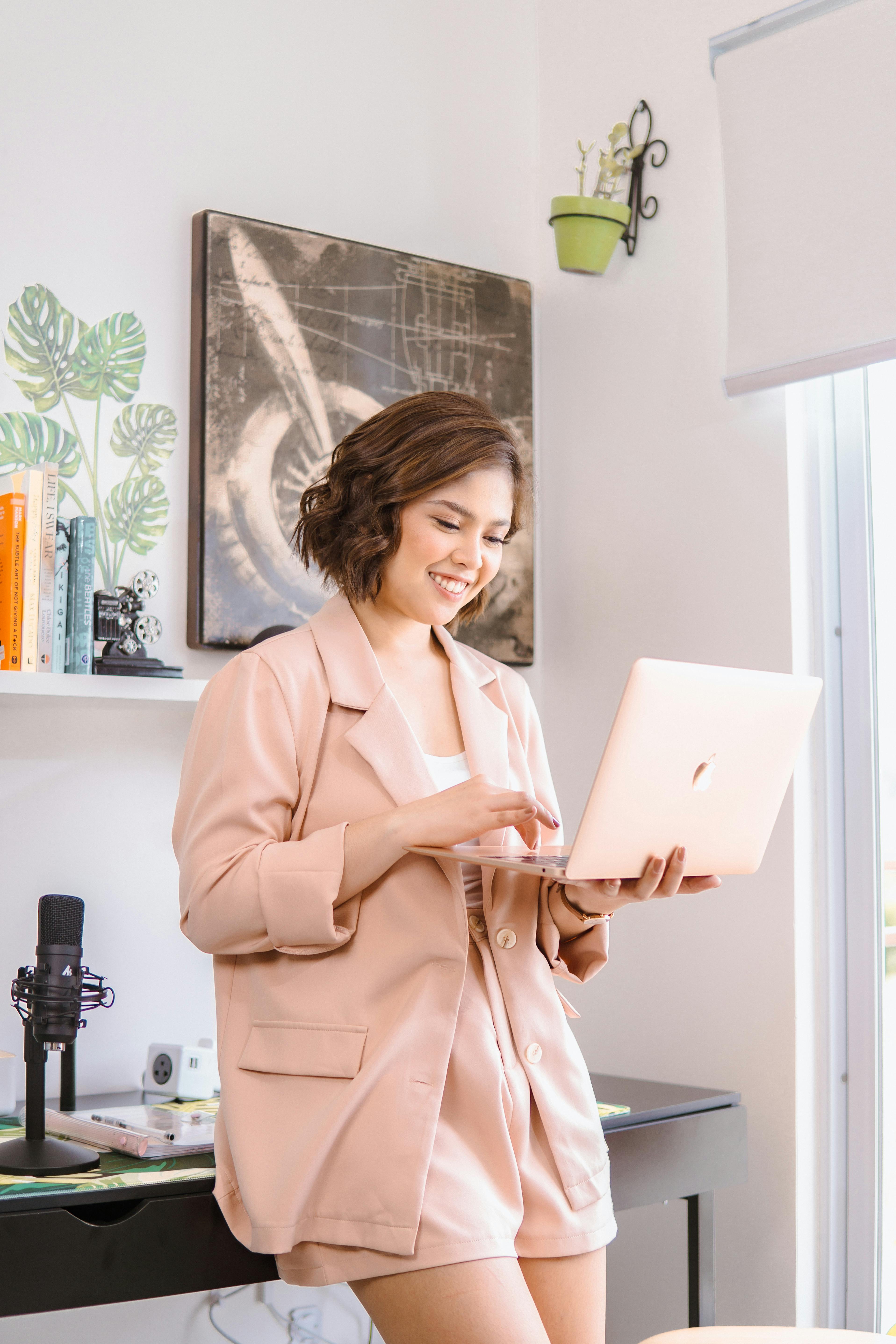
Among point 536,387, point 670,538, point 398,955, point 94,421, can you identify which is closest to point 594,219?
point 536,387

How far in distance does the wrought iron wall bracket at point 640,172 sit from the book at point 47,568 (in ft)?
4.15

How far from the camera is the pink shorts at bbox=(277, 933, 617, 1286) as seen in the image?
120 centimetres

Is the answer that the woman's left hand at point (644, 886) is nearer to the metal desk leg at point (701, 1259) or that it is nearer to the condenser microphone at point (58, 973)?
the condenser microphone at point (58, 973)

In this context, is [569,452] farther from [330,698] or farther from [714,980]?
[330,698]

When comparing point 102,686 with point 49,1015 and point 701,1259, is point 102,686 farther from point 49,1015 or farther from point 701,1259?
point 701,1259

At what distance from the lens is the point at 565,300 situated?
8.71 feet

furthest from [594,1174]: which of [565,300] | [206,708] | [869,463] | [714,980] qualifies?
[565,300]

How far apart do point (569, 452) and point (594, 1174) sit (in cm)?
162

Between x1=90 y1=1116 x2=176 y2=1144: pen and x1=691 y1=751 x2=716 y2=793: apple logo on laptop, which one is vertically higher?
x1=691 y1=751 x2=716 y2=793: apple logo on laptop

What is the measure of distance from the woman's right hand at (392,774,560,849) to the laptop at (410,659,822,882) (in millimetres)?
16

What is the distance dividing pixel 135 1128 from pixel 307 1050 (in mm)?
513

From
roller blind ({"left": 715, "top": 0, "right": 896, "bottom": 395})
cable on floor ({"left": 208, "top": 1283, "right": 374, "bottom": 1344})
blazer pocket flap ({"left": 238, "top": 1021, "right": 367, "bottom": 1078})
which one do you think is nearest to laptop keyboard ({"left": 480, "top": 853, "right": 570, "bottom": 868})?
blazer pocket flap ({"left": 238, "top": 1021, "right": 367, "bottom": 1078})

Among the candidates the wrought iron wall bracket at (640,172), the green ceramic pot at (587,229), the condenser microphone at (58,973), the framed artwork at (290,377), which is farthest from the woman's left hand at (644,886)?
the wrought iron wall bracket at (640,172)

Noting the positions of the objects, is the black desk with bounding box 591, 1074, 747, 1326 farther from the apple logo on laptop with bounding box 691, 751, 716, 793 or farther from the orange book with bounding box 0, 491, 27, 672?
the orange book with bounding box 0, 491, 27, 672
